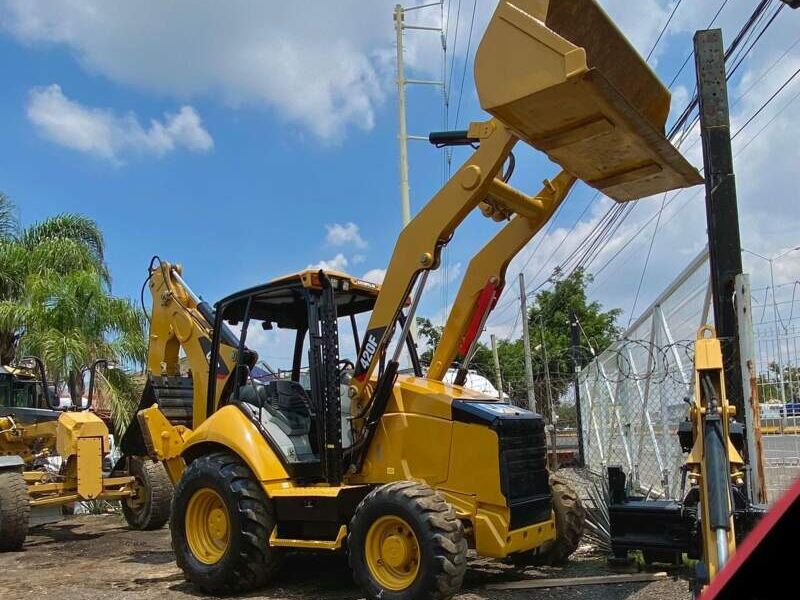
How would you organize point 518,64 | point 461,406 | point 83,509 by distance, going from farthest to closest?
point 83,509 → point 461,406 → point 518,64

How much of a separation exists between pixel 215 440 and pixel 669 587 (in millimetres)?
4062

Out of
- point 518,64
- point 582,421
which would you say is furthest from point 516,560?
point 582,421

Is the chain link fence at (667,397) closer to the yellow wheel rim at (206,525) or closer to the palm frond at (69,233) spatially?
the yellow wheel rim at (206,525)

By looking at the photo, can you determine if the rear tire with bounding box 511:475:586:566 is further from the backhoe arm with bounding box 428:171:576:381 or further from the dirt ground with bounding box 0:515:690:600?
the backhoe arm with bounding box 428:171:576:381

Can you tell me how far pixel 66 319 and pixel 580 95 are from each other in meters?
13.6

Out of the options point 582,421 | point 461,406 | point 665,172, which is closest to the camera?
point 665,172

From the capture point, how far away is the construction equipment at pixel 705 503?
3.78 meters

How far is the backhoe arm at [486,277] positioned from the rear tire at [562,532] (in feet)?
5.07

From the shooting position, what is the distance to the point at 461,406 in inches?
244

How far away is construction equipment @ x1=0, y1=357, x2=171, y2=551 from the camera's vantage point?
9582 millimetres

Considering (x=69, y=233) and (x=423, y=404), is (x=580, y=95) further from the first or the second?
(x=69, y=233)

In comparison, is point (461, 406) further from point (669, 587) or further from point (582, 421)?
point (582, 421)

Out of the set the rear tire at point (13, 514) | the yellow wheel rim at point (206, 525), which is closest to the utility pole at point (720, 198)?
the yellow wheel rim at point (206, 525)

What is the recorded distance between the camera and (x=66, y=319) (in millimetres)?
15609
